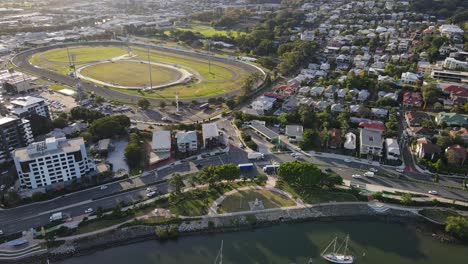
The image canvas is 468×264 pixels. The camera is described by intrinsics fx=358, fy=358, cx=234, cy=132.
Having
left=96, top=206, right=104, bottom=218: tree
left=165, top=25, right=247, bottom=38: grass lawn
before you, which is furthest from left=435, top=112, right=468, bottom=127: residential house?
left=165, top=25, right=247, bottom=38: grass lawn

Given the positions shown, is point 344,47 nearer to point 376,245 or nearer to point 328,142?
point 328,142

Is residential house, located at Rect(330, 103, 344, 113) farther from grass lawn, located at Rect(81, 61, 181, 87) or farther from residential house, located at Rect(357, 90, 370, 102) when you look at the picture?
grass lawn, located at Rect(81, 61, 181, 87)

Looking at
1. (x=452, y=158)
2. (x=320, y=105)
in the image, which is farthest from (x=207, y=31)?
(x=452, y=158)

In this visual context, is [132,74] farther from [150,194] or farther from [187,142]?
[150,194]

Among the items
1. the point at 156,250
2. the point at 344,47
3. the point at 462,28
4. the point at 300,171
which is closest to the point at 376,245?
the point at 300,171

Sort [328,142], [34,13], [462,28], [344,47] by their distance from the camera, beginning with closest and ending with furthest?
[328,142]
[344,47]
[462,28]
[34,13]
